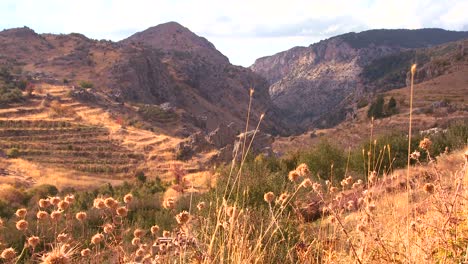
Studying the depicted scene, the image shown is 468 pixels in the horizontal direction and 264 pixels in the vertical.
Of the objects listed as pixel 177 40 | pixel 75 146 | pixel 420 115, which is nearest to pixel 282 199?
pixel 75 146

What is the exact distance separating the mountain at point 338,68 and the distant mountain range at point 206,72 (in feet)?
1.18

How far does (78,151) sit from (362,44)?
152401 mm

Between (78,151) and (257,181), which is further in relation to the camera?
(78,151)

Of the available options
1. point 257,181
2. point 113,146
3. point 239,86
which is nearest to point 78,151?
point 113,146

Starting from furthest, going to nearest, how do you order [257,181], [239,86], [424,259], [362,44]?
1. [362,44]
2. [239,86]
3. [257,181]
4. [424,259]

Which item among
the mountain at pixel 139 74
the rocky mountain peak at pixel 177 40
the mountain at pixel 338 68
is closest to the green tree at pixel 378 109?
the mountain at pixel 139 74

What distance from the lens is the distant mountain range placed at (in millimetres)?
66231

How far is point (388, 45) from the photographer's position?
179 metres

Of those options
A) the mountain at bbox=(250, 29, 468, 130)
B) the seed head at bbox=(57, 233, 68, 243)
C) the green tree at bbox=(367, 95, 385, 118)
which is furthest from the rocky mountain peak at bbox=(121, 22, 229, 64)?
the seed head at bbox=(57, 233, 68, 243)

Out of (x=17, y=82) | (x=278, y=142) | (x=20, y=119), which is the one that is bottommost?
(x=278, y=142)

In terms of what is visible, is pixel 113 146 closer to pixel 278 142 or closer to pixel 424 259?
pixel 278 142

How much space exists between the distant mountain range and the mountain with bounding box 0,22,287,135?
143 mm

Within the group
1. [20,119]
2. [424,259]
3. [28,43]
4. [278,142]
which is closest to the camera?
[424,259]

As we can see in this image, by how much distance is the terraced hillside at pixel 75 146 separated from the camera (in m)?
33.7
